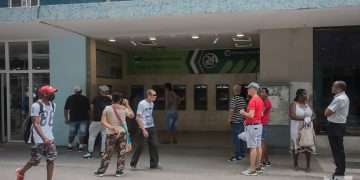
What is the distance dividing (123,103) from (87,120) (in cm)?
295

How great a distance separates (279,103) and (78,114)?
4.75m

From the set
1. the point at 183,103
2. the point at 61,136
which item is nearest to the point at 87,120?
the point at 61,136

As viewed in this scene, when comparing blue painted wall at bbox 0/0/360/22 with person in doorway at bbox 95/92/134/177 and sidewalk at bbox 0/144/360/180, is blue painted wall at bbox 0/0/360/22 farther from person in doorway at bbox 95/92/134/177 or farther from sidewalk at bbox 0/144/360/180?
sidewalk at bbox 0/144/360/180

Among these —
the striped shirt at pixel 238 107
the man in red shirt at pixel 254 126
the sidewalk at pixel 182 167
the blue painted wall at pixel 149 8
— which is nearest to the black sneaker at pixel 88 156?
the sidewalk at pixel 182 167

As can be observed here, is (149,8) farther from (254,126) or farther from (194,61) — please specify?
(194,61)

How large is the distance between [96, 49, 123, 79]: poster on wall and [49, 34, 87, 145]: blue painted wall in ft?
3.47

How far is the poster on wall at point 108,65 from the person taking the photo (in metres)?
13.5

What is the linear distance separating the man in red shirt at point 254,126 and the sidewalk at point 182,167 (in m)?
0.31

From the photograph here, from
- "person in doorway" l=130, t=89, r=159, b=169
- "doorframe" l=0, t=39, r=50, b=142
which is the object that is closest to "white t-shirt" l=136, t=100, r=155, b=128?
"person in doorway" l=130, t=89, r=159, b=169

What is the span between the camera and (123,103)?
881 cm

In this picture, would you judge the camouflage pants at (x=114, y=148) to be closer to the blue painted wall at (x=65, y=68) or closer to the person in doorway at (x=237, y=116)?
the person in doorway at (x=237, y=116)

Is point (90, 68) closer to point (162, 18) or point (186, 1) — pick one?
point (162, 18)

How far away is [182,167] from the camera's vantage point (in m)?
9.26

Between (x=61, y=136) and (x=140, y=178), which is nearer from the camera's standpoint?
(x=140, y=178)
